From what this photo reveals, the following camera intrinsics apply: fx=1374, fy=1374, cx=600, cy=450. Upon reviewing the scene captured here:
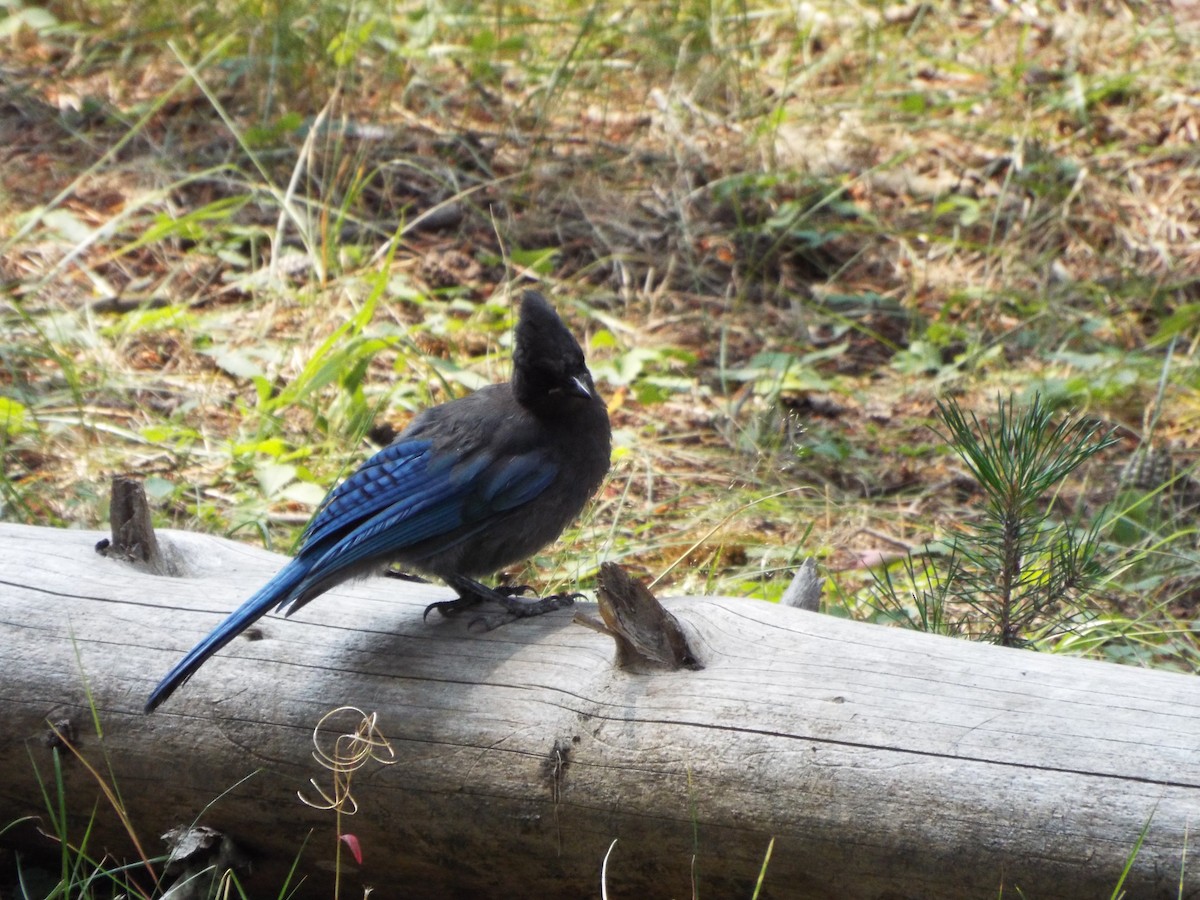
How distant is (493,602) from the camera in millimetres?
2867

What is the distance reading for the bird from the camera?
2869 millimetres

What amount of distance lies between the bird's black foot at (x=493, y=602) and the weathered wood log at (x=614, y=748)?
0.12ft

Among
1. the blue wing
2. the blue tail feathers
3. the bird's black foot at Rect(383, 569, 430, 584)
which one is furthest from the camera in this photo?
the bird's black foot at Rect(383, 569, 430, 584)

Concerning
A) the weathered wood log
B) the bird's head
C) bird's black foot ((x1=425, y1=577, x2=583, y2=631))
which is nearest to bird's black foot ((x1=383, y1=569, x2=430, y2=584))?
bird's black foot ((x1=425, y1=577, x2=583, y2=631))

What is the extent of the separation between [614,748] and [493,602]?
649 mm

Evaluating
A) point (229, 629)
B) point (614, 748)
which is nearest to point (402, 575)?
point (229, 629)

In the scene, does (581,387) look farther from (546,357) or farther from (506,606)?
(506,606)

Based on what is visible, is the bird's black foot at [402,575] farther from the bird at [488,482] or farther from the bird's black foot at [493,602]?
the bird's black foot at [493,602]

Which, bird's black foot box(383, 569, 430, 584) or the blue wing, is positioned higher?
the blue wing

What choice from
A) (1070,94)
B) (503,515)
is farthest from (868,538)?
(1070,94)

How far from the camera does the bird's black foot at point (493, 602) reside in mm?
2770

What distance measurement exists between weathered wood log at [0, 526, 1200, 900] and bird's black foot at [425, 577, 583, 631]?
0.04 meters

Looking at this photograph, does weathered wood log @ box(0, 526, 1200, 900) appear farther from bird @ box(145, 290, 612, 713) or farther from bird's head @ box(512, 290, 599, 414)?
bird's head @ box(512, 290, 599, 414)

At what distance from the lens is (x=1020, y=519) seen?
2949 mm
